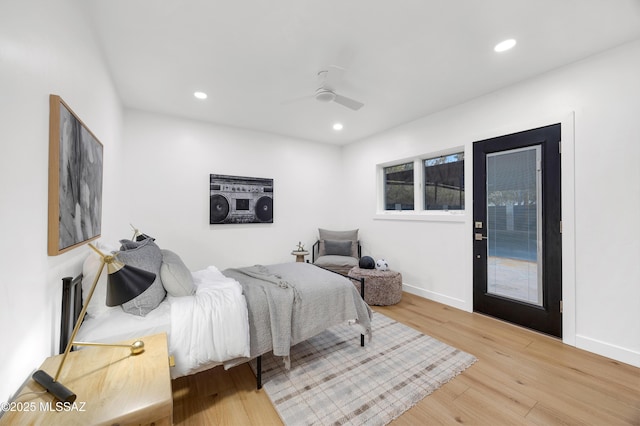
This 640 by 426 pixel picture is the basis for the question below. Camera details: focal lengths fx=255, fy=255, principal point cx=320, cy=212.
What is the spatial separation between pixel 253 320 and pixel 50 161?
4.87 feet

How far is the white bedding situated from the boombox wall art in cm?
235

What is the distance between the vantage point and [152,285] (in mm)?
1716

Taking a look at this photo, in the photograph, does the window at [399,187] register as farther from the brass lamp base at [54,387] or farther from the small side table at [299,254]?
the brass lamp base at [54,387]

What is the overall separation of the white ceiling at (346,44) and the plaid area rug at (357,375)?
2731 mm

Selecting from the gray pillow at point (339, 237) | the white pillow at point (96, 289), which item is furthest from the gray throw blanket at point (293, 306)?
the gray pillow at point (339, 237)

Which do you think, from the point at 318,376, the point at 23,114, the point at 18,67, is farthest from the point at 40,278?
the point at 318,376

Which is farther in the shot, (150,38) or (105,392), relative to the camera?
(150,38)

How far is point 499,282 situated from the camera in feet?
9.88

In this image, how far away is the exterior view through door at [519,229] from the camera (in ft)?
8.50

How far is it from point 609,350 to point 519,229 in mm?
1235

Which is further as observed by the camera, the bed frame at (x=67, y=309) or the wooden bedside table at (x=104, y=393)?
the bed frame at (x=67, y=309)

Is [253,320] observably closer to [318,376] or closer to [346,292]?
[318,376]

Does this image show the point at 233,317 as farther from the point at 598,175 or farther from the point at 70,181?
the point at 598,175

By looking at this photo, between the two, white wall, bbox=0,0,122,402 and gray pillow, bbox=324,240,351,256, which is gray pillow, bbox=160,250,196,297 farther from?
gray pillow, bbox=324,240,351,256
